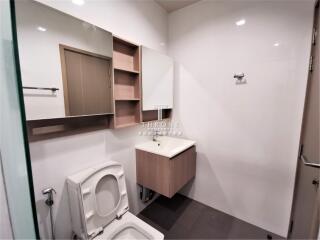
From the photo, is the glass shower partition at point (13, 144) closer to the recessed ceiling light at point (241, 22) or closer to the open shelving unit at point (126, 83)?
the open shelving unit at point (126, 83)

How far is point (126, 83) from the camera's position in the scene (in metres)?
1.61

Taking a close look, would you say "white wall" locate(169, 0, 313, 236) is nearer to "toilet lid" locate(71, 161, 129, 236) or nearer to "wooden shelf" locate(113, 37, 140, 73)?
"wooden shelf" locate(113, 37, 140, 73)

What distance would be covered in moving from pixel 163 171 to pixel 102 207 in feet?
2.03

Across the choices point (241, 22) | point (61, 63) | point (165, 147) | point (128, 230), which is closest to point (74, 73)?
point (61, 63)

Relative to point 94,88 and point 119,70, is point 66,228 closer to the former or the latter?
point 94,88

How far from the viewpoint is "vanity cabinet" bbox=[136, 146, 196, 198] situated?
4.99ft

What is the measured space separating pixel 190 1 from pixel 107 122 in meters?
1.70

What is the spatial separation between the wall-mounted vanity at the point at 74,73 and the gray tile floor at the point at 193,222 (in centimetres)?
120

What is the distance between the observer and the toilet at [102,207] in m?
1.09

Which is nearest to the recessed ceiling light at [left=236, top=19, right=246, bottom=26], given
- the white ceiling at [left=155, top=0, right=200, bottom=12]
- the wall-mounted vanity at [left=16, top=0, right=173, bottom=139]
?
the white ceiling at [left=155, top=0, right=200, bottom=12]

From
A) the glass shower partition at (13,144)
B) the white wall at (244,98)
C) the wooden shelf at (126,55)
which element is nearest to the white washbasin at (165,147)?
the white wall at (244,98)

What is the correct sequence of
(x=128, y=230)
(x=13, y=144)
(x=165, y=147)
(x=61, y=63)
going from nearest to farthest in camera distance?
(x=13, y=144) < (x=61, y=63) < (x=128, y=230) < (x=165, y=147)

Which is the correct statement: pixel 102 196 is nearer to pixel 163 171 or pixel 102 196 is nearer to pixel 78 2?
pixel 163 171

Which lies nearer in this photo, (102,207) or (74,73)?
(74,73)
